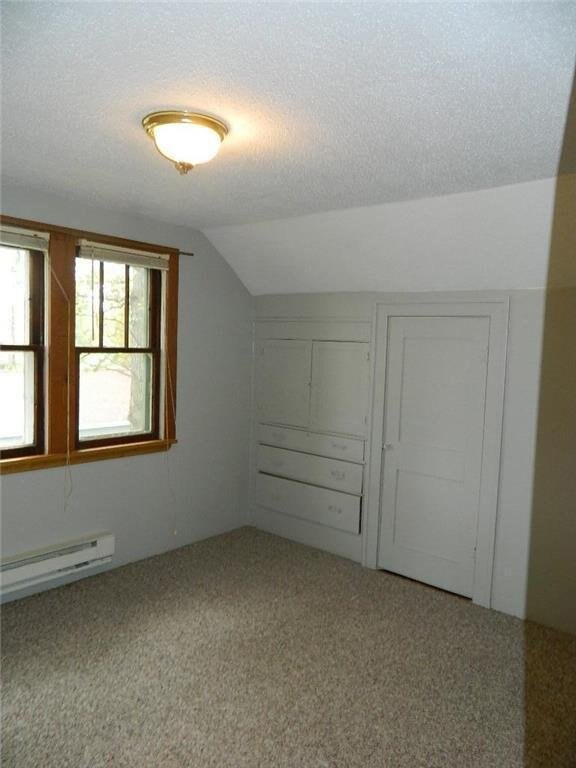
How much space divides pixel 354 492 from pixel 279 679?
1.71 m

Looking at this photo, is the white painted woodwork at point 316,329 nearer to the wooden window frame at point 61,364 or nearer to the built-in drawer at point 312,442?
the built-in drawer at point 312,442

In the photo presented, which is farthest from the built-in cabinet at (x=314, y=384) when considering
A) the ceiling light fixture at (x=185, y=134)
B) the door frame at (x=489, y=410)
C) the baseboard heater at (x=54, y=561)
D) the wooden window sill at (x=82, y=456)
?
the ceiling light fixture at (x=185, y=134)

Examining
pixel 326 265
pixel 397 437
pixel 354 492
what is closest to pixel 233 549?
pixel 354 492

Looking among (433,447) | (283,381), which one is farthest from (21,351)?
(433,447)

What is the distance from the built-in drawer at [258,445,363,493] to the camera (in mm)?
4211

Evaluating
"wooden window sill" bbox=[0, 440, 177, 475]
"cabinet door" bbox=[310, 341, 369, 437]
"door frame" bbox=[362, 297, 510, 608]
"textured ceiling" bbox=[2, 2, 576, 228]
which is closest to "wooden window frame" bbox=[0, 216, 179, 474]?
"wooden window sill" bbox=[0, 440, 177, 475]

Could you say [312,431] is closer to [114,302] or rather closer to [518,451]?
[518,451]

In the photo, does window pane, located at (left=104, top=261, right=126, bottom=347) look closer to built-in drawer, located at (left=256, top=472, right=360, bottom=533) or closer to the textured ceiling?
the textured ceiling

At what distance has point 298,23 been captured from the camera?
1458 millimetres

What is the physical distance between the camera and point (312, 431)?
14.6ft

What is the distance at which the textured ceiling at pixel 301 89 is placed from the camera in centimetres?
145

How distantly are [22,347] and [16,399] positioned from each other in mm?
323

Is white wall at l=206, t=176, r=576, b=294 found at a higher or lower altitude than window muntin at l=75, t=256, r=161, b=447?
higher

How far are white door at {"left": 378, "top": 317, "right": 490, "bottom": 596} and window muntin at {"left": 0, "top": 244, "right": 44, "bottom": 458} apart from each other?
2.28m
